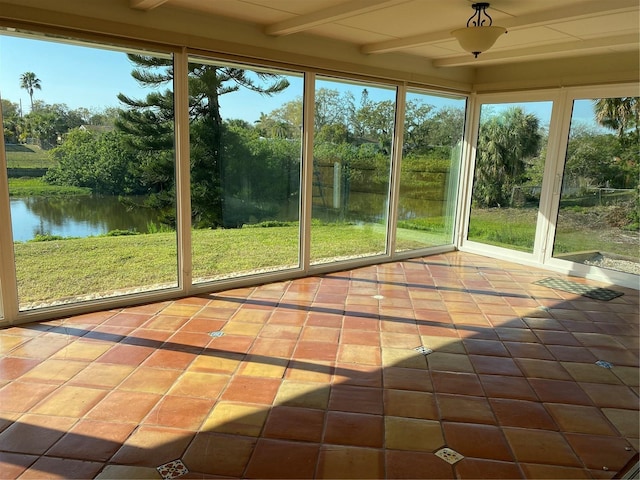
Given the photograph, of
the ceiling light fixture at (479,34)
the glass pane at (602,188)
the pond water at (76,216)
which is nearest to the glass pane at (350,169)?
the pond water at (76,216)

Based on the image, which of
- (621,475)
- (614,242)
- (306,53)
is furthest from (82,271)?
(614,242)

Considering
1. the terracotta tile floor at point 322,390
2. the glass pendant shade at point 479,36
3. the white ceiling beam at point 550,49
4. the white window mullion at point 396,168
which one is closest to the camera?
the terracotta tile floor at point 322,390

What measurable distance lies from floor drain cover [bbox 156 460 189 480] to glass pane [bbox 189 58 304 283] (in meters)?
2.43

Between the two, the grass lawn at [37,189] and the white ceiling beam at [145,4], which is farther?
the grass lawn at [37,189]

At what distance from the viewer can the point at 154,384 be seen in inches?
103

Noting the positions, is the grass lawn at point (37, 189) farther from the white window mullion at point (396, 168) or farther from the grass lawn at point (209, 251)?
the white window mullion at point (396, 168)

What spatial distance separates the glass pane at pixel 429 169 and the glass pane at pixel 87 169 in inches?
116

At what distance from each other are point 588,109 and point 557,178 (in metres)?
0.79

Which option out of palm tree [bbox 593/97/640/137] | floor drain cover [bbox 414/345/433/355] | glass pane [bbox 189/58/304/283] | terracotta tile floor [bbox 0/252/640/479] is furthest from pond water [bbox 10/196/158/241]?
palm tree [bbox 593/97/640/137]

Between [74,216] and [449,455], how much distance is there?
10.6ft

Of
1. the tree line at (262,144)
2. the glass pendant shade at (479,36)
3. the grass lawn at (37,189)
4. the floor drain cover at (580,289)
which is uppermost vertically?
the glass pendant shade at (479,36)

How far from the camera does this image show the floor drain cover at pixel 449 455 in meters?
2.07

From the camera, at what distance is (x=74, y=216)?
3650 mm

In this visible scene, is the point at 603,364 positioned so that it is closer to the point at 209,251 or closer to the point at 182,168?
the point at 209,251
